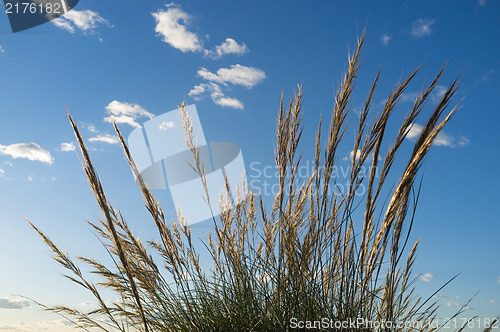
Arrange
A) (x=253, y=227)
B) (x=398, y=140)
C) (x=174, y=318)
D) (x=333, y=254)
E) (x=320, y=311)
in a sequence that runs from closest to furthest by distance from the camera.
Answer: (x=398, y=140) → (x=320, y=311) → (x=333, y=254) → (x=174, y=318) → (x=253, y=227)

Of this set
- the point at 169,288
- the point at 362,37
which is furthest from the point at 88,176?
the point at 362,37

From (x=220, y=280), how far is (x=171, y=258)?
0.34 meters

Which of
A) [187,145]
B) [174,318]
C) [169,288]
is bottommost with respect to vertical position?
[174,318]

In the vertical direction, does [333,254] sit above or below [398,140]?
below

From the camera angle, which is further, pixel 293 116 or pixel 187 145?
pixel 187 145

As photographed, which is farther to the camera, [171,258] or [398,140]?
[171,258]

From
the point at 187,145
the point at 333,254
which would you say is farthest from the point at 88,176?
the point at 333,254

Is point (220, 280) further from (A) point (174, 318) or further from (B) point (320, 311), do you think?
(B) point (320, 311)

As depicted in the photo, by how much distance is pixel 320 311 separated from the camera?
2035 millimetres

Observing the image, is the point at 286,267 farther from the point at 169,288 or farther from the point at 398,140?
the point at 398,140

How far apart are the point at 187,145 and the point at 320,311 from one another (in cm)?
129

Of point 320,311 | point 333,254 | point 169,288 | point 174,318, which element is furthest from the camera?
point 169,288

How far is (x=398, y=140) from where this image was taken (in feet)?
5.81

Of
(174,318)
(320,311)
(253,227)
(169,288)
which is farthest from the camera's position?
(253,227)
